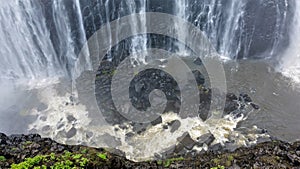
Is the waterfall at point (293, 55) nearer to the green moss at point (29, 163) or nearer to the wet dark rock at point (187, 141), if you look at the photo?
the wet dark rock at point (187, 141)

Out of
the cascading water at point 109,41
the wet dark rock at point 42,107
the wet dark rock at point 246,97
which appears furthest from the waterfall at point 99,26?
the wet dark rock at point 246,97

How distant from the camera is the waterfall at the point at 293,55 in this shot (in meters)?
18.8

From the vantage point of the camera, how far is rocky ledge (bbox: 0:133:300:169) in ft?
30.9

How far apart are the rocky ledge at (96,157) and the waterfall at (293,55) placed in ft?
25.2

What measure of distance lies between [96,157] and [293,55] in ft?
48.8

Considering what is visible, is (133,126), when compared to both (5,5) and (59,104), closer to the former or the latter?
(59,104)

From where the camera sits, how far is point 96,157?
1000 centimetres

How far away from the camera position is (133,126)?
16406 mm

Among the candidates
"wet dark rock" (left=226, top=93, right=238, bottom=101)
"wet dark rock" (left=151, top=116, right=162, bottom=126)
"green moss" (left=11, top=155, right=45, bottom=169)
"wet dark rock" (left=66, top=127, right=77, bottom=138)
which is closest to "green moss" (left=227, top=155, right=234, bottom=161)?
"wet dark rock" (left=151, top=116, right=162, bottom=126)

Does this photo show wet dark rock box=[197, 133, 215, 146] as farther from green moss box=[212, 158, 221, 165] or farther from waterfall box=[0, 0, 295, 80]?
waterfall box=[0, 0, 295, 80]

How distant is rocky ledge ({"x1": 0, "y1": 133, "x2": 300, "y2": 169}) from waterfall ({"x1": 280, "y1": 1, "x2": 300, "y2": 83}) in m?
7.69

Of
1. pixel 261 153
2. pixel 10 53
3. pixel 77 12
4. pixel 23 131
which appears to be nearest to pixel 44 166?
pixel 261 153

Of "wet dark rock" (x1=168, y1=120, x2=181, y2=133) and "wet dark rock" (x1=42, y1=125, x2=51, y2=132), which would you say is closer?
"wet dark rock" (x1=168, y1=120, x2=181, y2=133)

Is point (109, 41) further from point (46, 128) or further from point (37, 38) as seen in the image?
point (46, 128)
